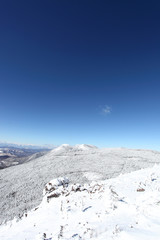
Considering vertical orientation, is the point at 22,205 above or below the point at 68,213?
below

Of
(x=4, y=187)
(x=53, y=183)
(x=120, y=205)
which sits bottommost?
(x=4, y=187)

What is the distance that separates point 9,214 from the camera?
2498 centimetres

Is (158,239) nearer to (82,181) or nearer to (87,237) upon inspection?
(87,237)

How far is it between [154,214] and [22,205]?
3127 centimetres

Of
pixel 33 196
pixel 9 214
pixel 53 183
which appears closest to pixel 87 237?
pixel 53 183

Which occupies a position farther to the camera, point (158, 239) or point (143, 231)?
point (143, 231)

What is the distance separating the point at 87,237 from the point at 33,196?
3291 cm

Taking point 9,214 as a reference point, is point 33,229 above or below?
above

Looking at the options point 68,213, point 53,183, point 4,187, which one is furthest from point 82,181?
point 68,213

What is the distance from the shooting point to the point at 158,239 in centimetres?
459

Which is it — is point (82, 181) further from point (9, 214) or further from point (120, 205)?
point (120, 205)

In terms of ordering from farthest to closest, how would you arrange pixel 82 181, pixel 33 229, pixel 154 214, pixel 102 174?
1. pixel 102 174
2. pixel 82 181
3. pixel 33 229
4. pixel 154 214

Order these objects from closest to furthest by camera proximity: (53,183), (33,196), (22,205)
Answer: (53,183) < (22,205) < (33,196)

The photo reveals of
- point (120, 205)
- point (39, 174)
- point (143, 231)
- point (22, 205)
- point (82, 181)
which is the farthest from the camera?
point (39, 174)
